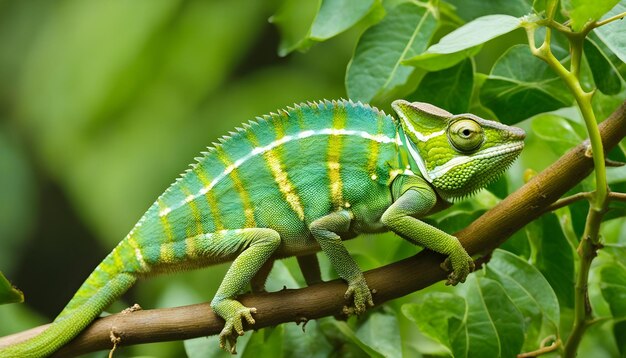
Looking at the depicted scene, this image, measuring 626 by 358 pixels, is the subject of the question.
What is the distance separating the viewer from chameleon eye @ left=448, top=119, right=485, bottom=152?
153 cm

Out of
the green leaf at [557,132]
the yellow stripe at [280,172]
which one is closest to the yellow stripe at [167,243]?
the yellow stripe at [280,172]

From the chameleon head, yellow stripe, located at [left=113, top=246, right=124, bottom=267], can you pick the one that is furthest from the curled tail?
the chameleon head

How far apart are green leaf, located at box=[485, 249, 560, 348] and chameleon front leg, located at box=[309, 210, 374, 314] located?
0.32 m

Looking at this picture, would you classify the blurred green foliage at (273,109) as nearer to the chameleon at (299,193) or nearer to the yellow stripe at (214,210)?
the chameleon at (299,193)

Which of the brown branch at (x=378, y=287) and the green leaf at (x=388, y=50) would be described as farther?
the green leaf at (x=388, y=50)

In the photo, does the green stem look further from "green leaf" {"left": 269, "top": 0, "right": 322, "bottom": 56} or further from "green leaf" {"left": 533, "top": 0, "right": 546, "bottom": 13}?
"green leaf" {"left": 269, "top": 0, "right": 322, "bottom": 56}

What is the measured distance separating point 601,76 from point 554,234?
0.33 meters

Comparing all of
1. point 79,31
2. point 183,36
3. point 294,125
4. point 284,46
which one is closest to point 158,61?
point 183,36

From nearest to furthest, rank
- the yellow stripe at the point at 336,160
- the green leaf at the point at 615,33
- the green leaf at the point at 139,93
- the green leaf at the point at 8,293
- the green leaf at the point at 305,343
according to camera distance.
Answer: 1. the green leaf at the point at 615,33
2. the green leaf at the point at 8,293
3. the yellow stripe at the point at 336,160
4. the green leaf at the point at 305,343
5. the green leaf at the point at 139,93

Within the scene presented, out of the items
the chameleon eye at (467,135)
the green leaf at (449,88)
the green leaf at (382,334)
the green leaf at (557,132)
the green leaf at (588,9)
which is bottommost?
the green leaf at (382,334)

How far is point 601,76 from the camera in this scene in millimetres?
1562

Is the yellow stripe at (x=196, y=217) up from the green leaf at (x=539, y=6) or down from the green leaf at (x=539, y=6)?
down

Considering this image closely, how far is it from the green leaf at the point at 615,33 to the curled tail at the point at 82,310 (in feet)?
3.27

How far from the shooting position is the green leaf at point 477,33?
126 cm
